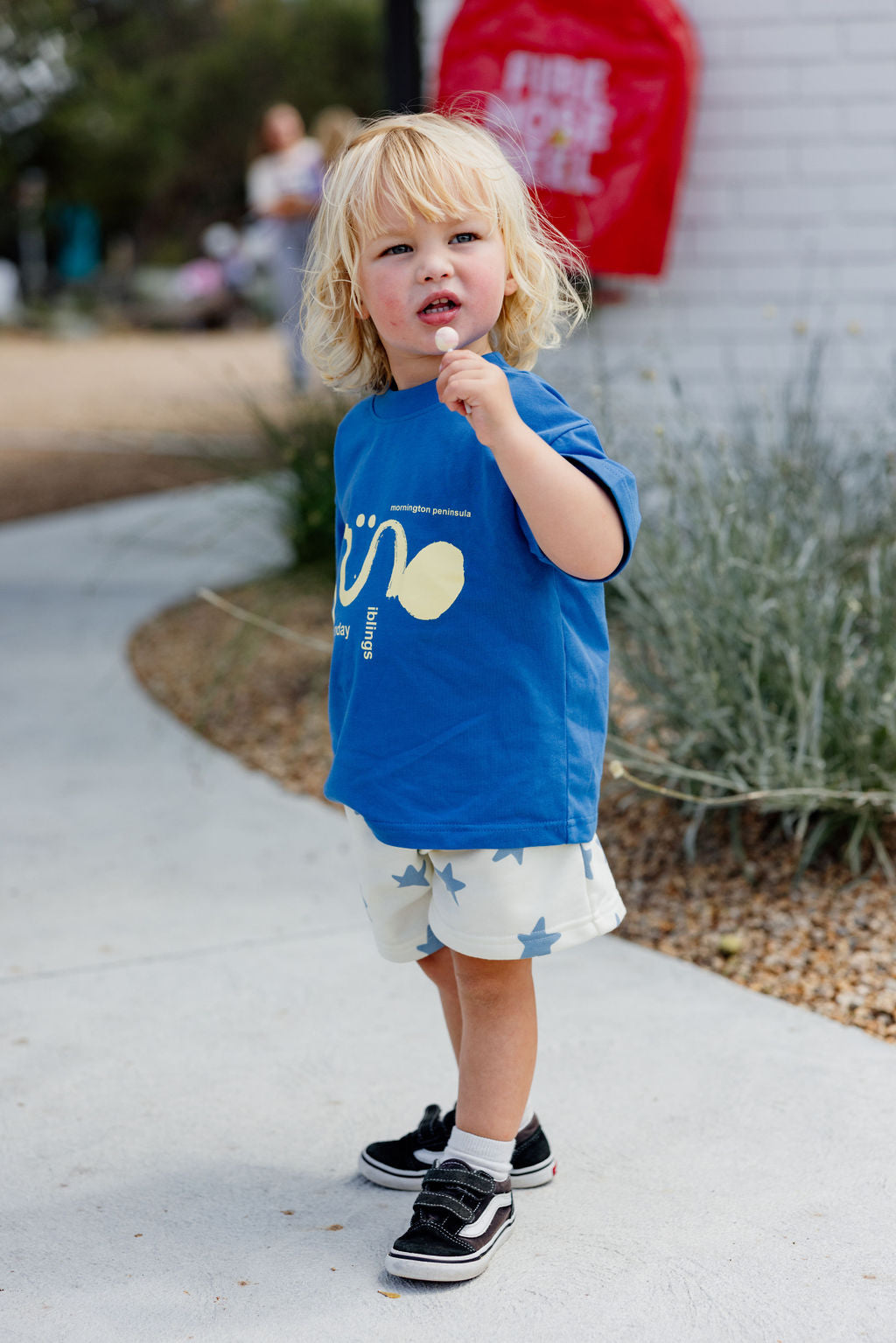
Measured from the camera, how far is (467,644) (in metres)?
1.72

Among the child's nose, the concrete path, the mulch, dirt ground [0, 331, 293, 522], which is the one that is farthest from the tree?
the child's nose

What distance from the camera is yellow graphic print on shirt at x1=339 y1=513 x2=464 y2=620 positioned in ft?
5.66

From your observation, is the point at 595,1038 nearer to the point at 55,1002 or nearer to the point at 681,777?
the point at 681,777

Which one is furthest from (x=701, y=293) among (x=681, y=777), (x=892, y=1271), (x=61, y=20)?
(x=61, y=20)

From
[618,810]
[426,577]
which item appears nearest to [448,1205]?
[426,577]

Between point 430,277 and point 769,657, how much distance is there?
145 centimetres

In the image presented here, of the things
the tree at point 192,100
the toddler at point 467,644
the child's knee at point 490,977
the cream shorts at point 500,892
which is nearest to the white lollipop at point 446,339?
the toddler at point 467,644

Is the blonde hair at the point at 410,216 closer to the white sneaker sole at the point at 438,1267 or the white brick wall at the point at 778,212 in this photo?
the white sneaker sole at the point at 438,1267

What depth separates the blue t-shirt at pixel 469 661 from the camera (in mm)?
1719

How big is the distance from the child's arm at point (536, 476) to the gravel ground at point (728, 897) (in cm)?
121

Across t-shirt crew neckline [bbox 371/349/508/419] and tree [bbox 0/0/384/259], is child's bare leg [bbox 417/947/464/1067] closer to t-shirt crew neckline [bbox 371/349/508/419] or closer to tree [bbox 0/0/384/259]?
t-shirt crew neckline [bbox 371/349/508/419]

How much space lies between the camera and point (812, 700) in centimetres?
267

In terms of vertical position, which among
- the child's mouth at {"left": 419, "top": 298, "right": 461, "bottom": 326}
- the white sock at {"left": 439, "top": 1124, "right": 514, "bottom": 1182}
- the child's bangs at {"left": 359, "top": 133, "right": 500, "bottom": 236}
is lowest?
the white sock at {"left": 439, "top": 1124, "right": 514, "bottom": 1182}

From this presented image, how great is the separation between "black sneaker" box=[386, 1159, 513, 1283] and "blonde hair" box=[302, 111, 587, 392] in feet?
3.51
